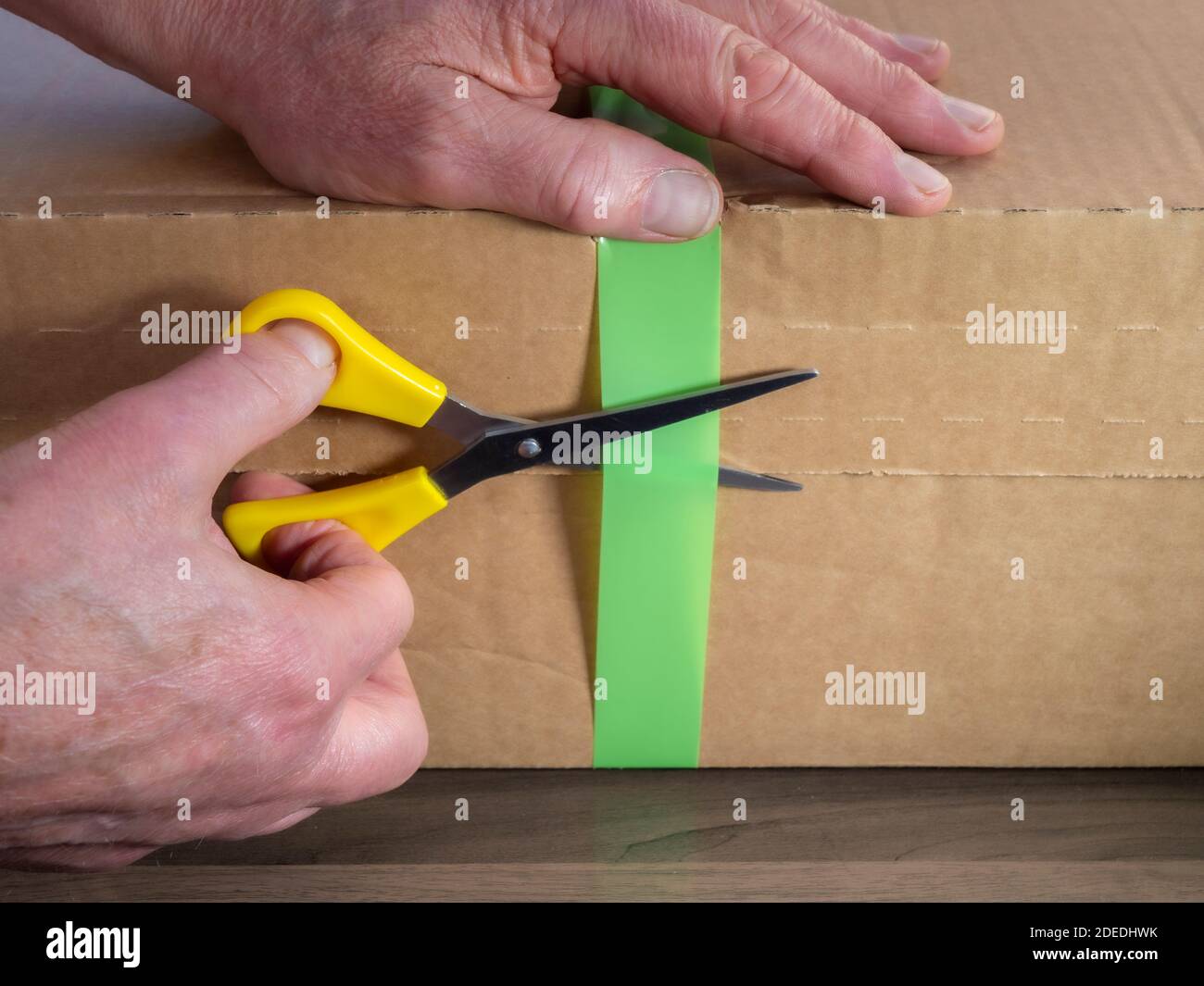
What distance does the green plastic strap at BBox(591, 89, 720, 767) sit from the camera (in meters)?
0.45

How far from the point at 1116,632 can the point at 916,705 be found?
0.09m

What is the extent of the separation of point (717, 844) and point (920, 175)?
29 centimetres

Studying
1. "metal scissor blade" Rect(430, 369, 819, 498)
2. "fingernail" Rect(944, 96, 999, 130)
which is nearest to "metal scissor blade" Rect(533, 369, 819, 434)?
"metal scissor blade" Rect(430, 369, 819, 498)

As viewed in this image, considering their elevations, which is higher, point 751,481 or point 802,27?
point 802,27

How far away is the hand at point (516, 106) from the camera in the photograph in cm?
43

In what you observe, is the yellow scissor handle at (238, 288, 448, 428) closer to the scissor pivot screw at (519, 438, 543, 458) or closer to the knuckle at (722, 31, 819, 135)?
the scissor pivot screw at (519, 438, 543, 458)

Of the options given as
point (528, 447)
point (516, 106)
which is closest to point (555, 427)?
point (528, 447)

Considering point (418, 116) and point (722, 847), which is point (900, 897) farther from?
point (418, 116)

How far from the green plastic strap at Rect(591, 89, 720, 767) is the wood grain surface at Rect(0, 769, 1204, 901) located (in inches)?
1.3

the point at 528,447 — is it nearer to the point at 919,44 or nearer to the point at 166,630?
the point at 166,630

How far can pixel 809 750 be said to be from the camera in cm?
56

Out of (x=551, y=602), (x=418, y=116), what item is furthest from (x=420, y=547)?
(x=418, y=116)

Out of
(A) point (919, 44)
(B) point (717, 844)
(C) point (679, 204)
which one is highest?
(A) point (919, 44)

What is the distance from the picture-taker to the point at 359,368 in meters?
0.44
